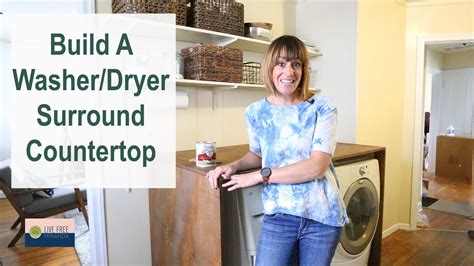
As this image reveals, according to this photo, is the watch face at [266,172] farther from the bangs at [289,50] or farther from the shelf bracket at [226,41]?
the shelf bracket at [226,41]

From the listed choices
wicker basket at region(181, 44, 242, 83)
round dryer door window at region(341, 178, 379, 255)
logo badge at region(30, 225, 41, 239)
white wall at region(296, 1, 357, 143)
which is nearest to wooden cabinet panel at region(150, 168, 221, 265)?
wicker basket at region(181, 44, 242, 83)

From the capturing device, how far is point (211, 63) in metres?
1.94

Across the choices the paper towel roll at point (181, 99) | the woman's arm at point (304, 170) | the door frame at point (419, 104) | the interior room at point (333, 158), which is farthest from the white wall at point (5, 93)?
the door frame at point (419, 104)

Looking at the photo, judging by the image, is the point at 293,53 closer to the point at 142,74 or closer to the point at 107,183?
the point at 142,74

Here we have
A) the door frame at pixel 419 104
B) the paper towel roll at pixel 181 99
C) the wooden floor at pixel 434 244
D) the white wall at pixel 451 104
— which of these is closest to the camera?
the paper towel roll at pixel 181 99

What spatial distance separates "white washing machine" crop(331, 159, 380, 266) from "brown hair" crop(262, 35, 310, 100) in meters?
0.84

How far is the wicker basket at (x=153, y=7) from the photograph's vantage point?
167 cm

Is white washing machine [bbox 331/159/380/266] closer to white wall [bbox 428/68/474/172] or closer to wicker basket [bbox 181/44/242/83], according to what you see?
wicker basket [bbox 181/44/242/83]

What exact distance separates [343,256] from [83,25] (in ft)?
6.98

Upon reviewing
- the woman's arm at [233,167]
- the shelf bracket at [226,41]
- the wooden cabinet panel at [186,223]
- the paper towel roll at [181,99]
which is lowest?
the wooden cabinet panel at [186,223]

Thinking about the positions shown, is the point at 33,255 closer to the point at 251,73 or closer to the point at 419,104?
the point at 251,73

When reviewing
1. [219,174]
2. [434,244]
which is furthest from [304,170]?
[434,244]

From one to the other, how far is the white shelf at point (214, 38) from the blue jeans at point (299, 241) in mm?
1275

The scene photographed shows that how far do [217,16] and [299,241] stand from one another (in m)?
1.51
